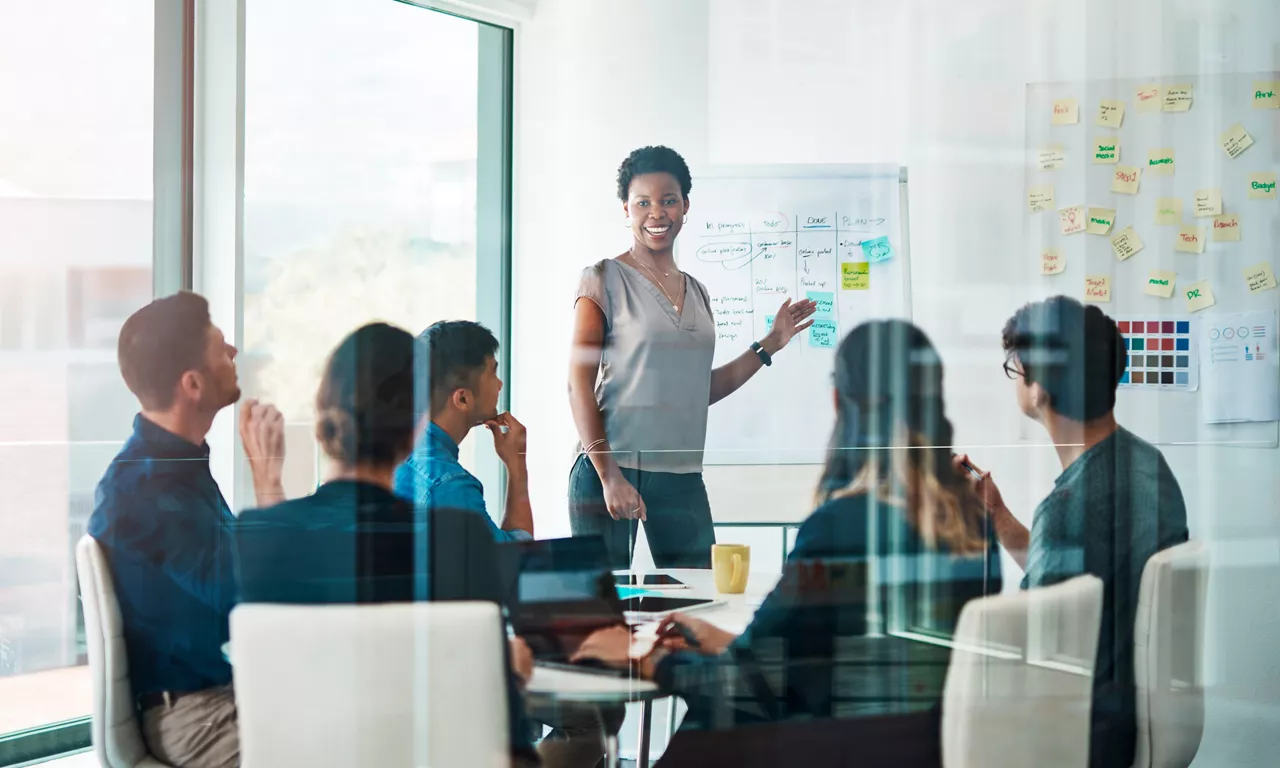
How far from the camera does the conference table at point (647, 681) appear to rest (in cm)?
146

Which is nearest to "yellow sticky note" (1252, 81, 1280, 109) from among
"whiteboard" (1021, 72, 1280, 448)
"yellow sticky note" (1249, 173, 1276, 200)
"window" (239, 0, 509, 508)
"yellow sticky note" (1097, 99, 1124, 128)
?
"whiteboard" (1021, 72, 1280, 448)

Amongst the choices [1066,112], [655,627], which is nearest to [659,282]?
[655,627]

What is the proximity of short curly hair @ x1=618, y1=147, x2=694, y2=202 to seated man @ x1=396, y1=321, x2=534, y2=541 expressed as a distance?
0.53m

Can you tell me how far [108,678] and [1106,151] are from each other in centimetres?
185

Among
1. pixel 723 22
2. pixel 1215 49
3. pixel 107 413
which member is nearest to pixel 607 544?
pixel 107 413

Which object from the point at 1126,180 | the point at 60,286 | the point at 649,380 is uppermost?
the point at 1126,180

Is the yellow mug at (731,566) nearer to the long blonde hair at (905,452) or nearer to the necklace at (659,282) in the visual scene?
the long blonde hair at (905,452)

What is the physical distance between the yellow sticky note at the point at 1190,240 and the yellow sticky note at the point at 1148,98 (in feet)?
0.74

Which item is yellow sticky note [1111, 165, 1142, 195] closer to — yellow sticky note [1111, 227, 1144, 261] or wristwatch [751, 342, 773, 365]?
yellow sticky note [1111, 227, 1144, 261]

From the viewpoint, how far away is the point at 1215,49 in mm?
1794

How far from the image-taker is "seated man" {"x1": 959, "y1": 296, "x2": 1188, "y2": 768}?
5.02ft

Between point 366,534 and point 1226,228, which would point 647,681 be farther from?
point 1226,228

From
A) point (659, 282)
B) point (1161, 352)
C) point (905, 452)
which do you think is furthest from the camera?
point (659, 282)

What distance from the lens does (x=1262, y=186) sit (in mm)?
1771
